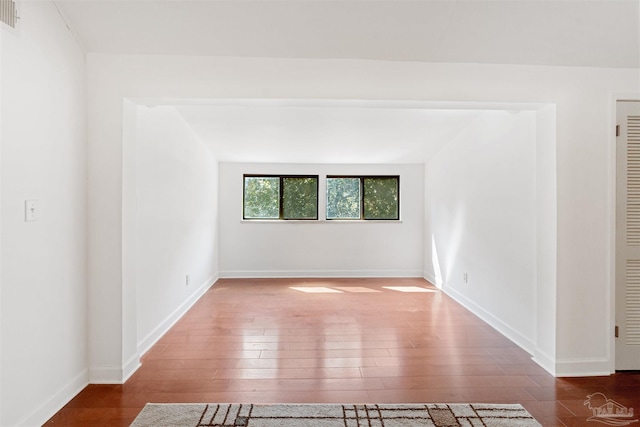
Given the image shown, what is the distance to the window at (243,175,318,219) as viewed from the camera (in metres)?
5.98

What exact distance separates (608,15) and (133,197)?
3.43m

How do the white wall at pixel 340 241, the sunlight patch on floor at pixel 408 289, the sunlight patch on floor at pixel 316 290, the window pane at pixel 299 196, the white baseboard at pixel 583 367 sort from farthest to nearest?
→ the window pane at pixel 299 196 → the white wall at pixel 340 241 → the sunlight patch on floor at pixel 408 289 → the sunlight patch on floor at pixel 316 290 → the white baseboard at pixel 583 367

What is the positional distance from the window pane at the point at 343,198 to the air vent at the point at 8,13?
466cm

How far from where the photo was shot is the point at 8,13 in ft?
5.61

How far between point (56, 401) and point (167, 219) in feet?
5.85

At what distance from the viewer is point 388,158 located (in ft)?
18.4

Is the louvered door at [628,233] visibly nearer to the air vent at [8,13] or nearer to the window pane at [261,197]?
the air vent at [8,13]

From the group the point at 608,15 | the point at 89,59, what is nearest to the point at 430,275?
the point at 608,15

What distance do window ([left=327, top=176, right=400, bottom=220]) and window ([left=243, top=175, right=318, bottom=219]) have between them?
12.9 inches

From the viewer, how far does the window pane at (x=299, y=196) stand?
6.00 m

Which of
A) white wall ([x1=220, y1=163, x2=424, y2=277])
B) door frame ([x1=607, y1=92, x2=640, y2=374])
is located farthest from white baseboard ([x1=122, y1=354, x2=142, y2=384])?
door frame ([x1=607, y1=92, x2=640, y2=374])

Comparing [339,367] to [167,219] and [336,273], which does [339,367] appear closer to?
[167,219]

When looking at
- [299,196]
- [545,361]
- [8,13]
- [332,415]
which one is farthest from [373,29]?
[299,196]

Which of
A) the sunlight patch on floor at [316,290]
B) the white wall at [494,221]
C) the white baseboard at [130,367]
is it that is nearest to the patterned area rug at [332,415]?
the white baseboard at [130,367]
